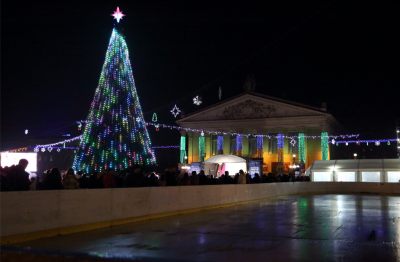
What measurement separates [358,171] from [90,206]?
101 feet

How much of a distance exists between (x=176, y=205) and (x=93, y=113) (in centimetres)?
984

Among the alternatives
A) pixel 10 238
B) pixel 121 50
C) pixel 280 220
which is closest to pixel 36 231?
pixel 10 238

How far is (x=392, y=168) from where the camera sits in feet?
119

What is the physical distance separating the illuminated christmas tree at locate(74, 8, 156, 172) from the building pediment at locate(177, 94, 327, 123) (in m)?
40.1

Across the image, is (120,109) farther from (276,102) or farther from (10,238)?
(276,102)

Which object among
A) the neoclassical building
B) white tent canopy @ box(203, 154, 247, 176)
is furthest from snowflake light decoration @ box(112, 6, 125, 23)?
the neoclassical building

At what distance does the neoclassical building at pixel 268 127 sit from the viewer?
2375 inches

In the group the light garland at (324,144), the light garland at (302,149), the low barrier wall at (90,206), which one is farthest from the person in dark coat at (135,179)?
the light garland at (302,149)

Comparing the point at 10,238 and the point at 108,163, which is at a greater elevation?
the point at 108,163

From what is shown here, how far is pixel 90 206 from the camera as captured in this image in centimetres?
1216

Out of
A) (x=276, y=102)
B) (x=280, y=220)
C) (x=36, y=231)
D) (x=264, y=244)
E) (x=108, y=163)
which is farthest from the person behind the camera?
(x=276, y=102)

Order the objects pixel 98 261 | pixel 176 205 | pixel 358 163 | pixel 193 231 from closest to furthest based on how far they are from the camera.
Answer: pixel 98 261 → pixel 193 231 → pixel 176 205 → pixel 358 163

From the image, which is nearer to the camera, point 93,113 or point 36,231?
point 36,231

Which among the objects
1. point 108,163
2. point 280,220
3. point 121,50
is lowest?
point 280,220
